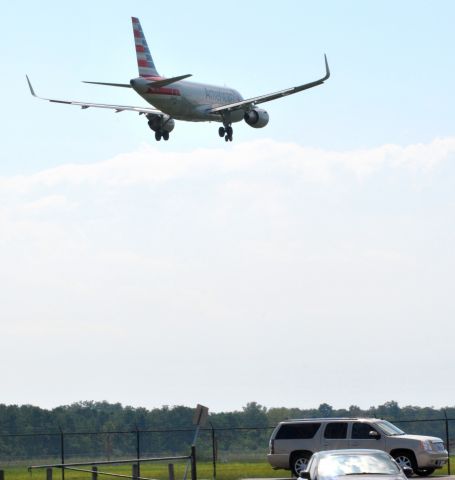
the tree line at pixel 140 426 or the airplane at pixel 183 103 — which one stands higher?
the airplane at pixel 183 103

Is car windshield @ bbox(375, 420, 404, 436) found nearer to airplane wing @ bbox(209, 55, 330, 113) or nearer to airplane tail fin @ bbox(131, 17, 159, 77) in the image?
airplane wing @ bbox(209, 55, 330, 113)

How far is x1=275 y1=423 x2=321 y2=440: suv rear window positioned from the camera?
35.6m

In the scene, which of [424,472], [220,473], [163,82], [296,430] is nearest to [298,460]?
[296,430]

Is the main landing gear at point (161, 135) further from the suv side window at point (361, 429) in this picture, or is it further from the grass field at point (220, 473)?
the suv side window at point (361, 429)

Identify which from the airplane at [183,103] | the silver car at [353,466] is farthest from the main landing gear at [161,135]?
the silver car at [353,466]

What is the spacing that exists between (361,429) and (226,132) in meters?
30.3

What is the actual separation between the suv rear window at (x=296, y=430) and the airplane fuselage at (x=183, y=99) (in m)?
29.0

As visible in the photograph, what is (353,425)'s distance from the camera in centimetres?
3528

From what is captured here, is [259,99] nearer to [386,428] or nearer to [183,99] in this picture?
[183,99]

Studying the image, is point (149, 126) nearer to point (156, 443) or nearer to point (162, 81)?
point (162, 81)

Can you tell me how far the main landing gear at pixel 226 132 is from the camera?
63.3 m

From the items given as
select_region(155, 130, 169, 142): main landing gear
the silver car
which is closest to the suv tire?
the silver car

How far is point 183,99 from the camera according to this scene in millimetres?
63156

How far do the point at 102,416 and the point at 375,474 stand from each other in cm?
14495
